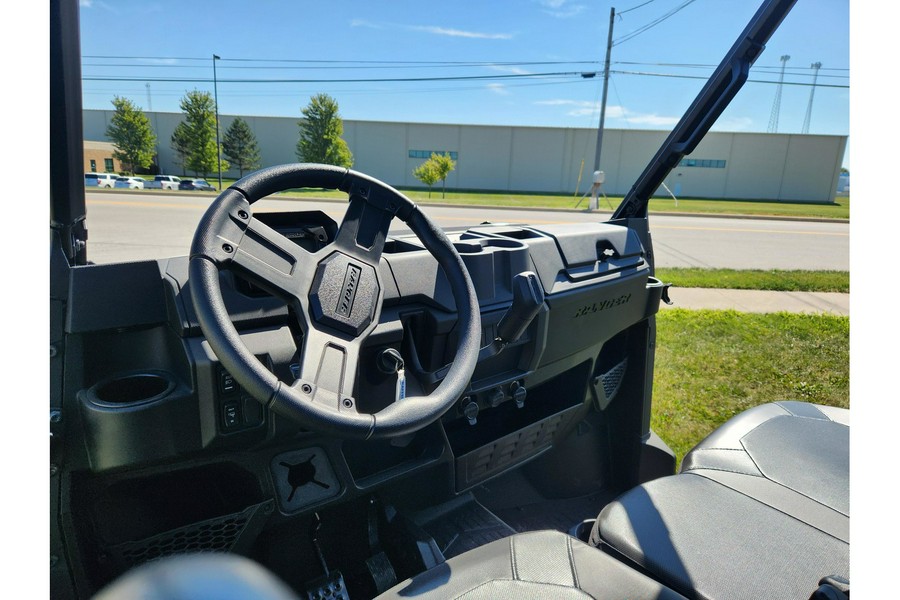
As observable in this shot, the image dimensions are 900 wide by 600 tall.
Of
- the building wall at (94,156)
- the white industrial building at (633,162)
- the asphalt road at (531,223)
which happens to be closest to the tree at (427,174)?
the asphalt road at (531,223)

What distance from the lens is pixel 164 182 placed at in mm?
3018

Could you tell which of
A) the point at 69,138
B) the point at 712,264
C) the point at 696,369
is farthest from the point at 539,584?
the point at 712,264

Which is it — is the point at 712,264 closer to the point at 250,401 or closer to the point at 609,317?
the point at 609,317

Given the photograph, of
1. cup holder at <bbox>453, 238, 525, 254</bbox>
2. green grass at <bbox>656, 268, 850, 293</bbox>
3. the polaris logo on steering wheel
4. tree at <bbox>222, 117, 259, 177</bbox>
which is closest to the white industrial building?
green grass at <bbox>656, 268, 850, 293</bbox>

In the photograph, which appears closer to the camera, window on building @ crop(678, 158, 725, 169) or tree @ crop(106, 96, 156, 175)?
tree @ crop(106, 96, 156, 175)

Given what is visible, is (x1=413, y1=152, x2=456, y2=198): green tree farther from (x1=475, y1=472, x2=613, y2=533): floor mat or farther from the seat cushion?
the seat cushion

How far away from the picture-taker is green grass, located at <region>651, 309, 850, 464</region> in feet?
10.2

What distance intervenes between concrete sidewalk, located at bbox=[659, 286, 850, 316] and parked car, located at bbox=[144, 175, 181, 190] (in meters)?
4.21

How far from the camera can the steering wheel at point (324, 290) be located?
3.28 feet

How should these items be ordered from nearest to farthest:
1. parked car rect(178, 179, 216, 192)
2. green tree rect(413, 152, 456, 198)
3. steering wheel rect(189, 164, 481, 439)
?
steering wheel rect(189, 164, 481, 439) < parked car rect(178, 179, 216, 192) < green tree rect(413, 152, 456, 198)

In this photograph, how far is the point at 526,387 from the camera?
6.15ft

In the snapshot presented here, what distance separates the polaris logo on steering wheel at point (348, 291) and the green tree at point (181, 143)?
8.56 feet

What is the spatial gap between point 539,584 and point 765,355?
357 centimetres

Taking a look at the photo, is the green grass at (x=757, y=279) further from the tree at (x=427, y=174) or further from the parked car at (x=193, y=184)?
the tree at (x=427, y=174)
